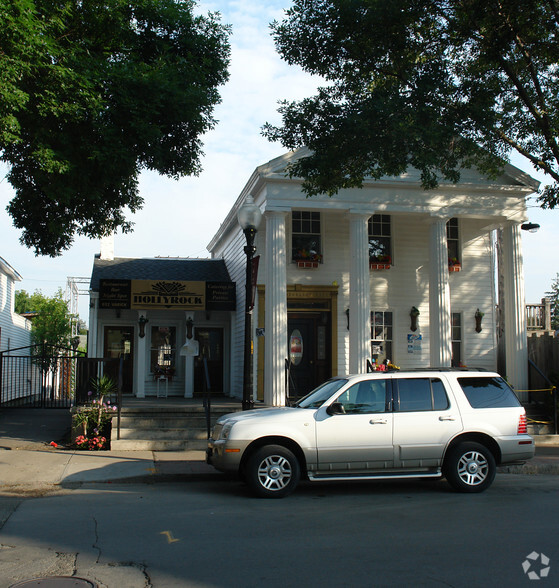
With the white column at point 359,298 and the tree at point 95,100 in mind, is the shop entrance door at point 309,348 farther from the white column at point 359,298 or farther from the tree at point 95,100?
the tree at point 95,100

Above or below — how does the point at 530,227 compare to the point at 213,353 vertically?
above

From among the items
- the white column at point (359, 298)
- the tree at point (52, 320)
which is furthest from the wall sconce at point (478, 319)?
the tree at point (52, 320)

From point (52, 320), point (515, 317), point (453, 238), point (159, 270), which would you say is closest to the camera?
point (515, 317)

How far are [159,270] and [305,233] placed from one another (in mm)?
5319

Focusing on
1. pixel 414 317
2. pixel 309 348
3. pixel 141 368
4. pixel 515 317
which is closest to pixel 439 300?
pixel 414 317

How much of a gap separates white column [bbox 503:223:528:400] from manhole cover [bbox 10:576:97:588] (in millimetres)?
14621

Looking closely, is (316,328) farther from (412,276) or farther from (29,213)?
(29,213)

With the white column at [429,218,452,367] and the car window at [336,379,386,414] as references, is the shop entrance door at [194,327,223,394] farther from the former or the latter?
the car window at [336,379,386,414]

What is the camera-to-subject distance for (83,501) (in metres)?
8.35

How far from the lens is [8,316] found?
25.4 meters

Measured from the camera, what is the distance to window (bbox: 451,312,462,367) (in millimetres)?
19109

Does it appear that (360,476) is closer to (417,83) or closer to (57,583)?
(57,583)

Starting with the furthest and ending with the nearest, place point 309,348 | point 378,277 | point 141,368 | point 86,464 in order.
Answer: point 141,368, point 378,277, point 309,348, point 86,464

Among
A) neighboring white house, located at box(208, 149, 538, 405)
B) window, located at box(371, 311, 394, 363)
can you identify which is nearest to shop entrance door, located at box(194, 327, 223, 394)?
neighboring white house, located at box(208, 149, 538, 405)
